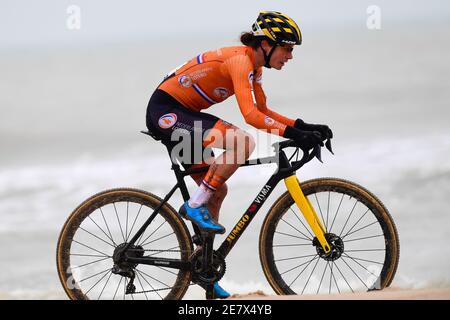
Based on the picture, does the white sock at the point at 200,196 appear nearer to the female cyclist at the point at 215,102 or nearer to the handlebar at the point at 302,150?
the female cyclist at the point at 215,102

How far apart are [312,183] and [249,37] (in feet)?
5.28

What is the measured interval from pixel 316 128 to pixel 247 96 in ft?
3.14

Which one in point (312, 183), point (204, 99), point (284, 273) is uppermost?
point (204, 99)

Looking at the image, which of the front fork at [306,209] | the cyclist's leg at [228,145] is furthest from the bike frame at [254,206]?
the cyclist's leg at [228,145]

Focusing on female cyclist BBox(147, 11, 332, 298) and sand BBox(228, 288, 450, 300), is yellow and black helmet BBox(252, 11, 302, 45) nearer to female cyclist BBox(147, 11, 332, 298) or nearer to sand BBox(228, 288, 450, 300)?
female cyclist BBox(147, 11, 332, 298)

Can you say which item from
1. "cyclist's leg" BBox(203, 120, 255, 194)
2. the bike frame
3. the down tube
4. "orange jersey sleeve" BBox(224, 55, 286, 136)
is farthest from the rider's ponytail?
the down tube

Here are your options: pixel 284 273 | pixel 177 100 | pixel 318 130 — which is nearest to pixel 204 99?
pixel 177 100

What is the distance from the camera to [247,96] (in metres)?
8.94

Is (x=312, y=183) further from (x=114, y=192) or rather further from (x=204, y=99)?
(x=114, y=192)

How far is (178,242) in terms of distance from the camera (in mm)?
9703

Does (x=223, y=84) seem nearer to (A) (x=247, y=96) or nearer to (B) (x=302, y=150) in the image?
(A) (x=247, y=96)

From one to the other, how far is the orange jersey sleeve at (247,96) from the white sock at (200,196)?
89cm

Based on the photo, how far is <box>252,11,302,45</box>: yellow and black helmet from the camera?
9258mm

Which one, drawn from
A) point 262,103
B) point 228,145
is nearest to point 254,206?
point 228,145
